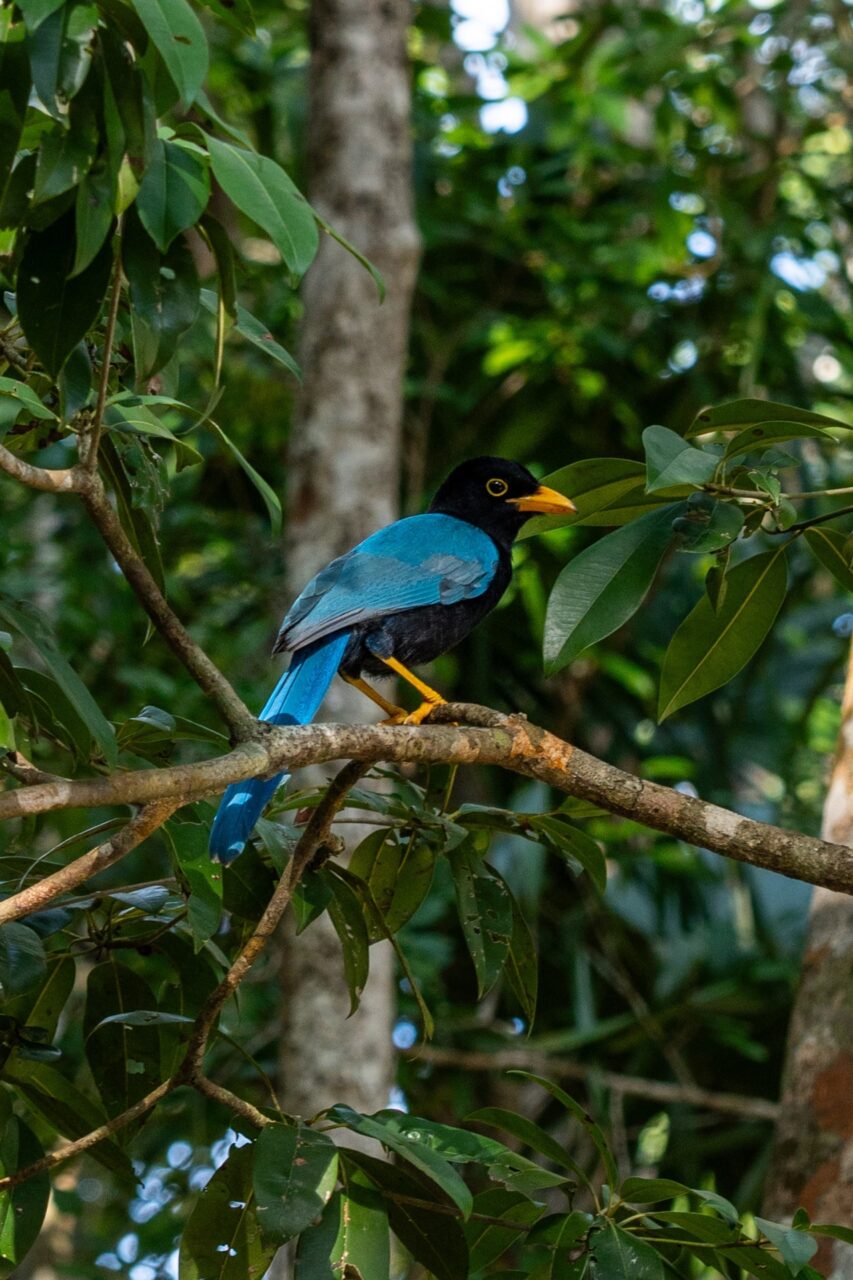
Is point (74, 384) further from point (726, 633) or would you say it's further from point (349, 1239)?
point (349, 1239)

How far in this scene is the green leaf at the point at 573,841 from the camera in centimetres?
258

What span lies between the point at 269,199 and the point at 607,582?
83 cm

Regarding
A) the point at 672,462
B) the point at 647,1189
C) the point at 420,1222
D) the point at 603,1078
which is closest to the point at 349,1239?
the point at 420,1222

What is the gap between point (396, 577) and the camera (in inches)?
147

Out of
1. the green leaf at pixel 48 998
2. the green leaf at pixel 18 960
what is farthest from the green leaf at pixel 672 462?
the green leaf at pixel 48 998

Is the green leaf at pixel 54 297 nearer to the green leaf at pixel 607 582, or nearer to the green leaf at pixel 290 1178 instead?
the green leaf at pixel 607 582

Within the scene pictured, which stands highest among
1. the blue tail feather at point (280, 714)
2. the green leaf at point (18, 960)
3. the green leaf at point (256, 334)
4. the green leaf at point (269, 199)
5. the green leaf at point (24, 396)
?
the green leaf at point (269, 199)

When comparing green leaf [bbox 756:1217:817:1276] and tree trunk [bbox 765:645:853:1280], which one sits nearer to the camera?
green leaf [bbox 756:1217:817:1276]

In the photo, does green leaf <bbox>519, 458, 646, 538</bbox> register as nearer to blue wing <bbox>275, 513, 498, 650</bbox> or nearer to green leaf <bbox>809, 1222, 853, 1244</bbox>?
blue wing <bbox>275, 513, 498, 650</bbox>

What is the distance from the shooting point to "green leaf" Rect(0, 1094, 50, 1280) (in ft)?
7.40

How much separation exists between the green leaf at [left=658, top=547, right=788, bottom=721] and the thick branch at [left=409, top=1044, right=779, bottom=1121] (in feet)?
12.6

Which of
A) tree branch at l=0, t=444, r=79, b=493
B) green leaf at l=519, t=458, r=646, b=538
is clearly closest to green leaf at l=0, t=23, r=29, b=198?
tree branch at l=0, t=444, r=79, b=493

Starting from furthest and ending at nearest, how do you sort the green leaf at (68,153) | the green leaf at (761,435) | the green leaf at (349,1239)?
the green leaf at (761,435), the green leaf at (349,1239), the green leaf at (68,153)

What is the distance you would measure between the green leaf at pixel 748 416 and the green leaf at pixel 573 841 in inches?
27.2
